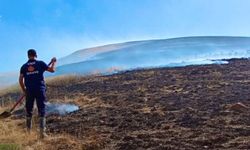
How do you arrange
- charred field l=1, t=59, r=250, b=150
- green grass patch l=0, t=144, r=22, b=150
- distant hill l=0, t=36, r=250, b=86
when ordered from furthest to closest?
distant hill l=0, t=36, r=250, b=86
charred field l=1, t=59, r=250, b=150
green grass patch l=0, t=144, r=22, b=150

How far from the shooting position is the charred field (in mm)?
9570

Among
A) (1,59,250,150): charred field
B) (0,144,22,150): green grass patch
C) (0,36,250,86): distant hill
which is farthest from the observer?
(0,36,250,86): distant hill

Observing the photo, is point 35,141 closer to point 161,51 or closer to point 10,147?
point 10,147

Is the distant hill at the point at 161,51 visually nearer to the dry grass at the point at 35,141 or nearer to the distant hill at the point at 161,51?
the distant hill at the point at 161,51

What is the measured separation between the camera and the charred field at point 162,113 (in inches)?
377

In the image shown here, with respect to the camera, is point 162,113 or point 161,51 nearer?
point 162,113

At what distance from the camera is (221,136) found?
946 centimetres

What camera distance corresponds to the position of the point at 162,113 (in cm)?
1320

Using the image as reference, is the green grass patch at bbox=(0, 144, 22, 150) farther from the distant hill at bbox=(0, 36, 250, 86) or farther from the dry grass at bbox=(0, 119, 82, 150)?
the distant hill at bbox=(0, 36, 250, 86)

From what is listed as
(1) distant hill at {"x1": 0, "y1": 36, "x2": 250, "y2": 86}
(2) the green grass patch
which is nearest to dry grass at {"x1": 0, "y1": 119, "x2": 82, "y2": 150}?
(2) the green grass patch

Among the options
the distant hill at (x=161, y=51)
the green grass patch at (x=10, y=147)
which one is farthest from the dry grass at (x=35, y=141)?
the distant hill at (x=161, y=51)

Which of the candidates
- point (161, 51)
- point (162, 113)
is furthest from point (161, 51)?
point (162, 113)

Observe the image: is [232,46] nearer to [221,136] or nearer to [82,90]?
[82,90]

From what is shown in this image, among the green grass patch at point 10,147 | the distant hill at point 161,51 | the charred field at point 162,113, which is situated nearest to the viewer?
the green grass patch at point 10,147
